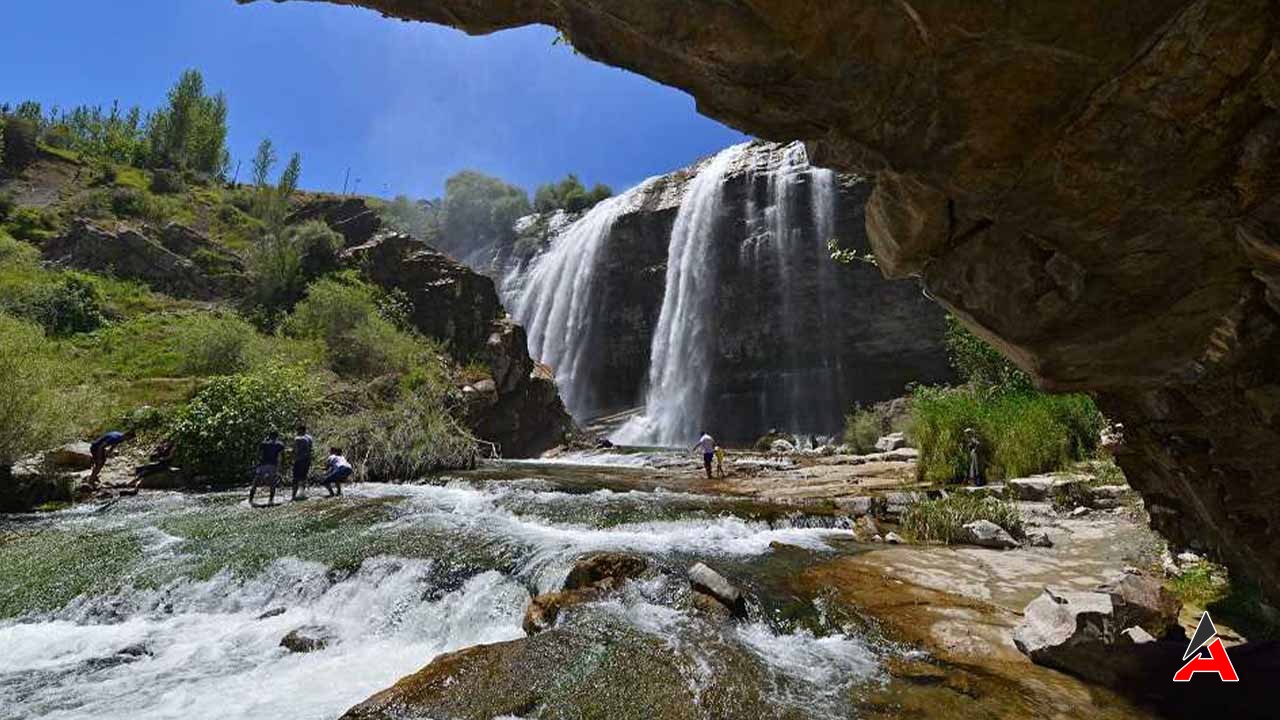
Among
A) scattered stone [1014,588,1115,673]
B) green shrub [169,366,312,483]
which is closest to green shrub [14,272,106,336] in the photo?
green shrub [169,366,312,483]

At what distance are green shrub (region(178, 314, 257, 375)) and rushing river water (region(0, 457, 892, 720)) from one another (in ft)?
38.9

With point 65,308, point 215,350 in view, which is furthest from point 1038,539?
point 65,308

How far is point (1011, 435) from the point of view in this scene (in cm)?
1417

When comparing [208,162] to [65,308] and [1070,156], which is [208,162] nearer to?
[65,308]

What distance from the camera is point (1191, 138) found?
3172 millimetres

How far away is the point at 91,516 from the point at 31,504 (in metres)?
2.31

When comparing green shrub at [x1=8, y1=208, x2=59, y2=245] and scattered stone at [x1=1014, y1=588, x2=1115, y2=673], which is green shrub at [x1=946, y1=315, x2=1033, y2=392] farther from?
green shrub at [x1=8, y1=208, x2=59, y2=245]

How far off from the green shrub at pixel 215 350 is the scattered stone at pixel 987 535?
76.2 feet

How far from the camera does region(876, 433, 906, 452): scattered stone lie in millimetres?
22594

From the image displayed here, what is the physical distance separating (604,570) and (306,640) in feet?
10.4

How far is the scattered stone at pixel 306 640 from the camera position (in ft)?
20.7

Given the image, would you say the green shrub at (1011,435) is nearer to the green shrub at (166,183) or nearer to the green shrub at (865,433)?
the green shrub at (865,433)

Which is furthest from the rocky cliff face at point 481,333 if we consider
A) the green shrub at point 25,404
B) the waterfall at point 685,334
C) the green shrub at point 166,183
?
the green shrub at point 166,183

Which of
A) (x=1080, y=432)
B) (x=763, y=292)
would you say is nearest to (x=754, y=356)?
(x=763, y=292)
